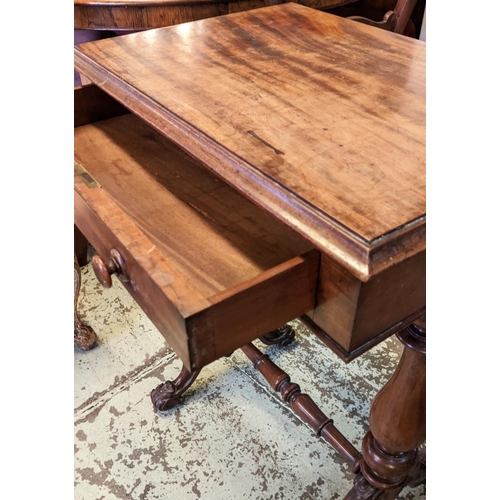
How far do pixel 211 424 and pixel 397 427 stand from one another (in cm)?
46

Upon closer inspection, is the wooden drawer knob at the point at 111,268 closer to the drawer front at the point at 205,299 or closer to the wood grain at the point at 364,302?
the drawer front at the point at 205,299

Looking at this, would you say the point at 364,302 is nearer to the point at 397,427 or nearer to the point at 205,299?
the point at 205,299

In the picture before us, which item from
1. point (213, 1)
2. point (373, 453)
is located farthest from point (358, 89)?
point (213, 1)

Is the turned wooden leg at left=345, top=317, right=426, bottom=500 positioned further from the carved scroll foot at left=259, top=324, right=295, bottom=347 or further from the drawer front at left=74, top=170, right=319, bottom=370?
the carved scroll foot at left=259, top=324, right=295, bottom=347

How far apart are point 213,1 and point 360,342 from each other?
101cm

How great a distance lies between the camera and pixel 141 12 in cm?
120

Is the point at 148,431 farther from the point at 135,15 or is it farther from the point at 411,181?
the point at 135,15

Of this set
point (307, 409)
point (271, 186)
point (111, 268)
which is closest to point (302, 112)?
point (271, 186)

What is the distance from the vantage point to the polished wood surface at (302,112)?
1.43 ft

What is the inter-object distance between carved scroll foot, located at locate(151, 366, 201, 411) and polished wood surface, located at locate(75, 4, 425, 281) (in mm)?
617

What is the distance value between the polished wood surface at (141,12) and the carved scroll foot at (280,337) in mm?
777

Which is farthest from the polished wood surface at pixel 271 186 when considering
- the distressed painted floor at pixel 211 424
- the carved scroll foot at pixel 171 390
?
the carved scroll foot at pixel 171 390

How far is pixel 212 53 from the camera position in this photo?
769 millimetres

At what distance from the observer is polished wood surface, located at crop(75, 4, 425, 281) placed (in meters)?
0.44
